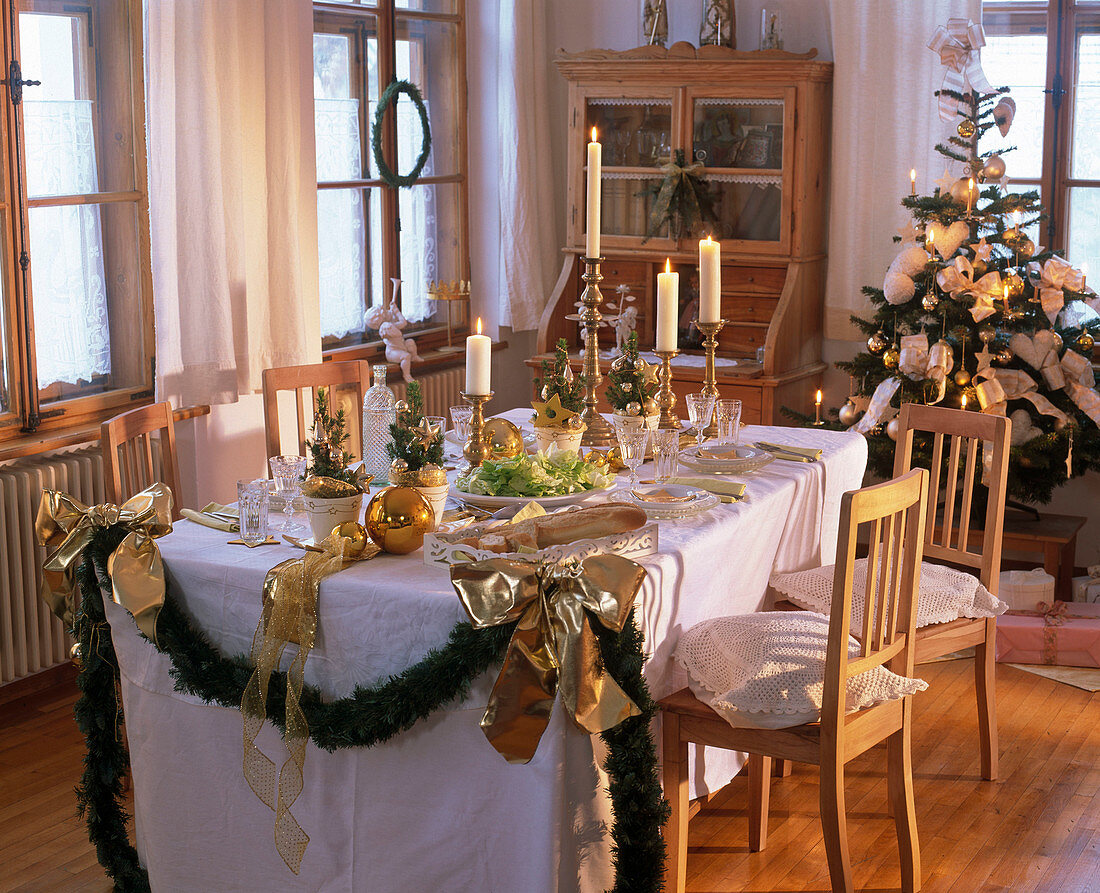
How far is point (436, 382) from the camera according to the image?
15.4ft

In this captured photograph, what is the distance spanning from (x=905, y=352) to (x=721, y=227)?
99cm

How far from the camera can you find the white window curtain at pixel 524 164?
4.84 m

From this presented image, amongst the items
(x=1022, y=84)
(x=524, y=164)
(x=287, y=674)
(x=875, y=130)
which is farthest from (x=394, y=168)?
(x=287, y=674)

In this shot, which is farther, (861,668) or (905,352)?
(905,352)

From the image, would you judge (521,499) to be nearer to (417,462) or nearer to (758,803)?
(417,462)

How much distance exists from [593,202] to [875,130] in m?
2.05

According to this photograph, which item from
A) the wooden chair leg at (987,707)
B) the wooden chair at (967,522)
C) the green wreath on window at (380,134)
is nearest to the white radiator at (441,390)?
the green wreath on window at (380,134)

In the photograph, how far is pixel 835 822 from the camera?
2.22m

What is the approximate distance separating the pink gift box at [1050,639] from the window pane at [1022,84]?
1599 millimetres

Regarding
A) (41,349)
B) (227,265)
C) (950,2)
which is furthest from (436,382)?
(950,2)

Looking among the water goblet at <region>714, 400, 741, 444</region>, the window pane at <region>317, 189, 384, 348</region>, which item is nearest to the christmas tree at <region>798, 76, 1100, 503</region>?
the water goblet at <region>714, 400, 741, 444</region>

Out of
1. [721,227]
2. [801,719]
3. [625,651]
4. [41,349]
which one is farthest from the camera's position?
[721,227]

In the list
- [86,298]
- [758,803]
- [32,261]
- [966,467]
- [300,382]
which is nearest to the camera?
[758,803]

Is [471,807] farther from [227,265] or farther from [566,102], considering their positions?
[566,102]
